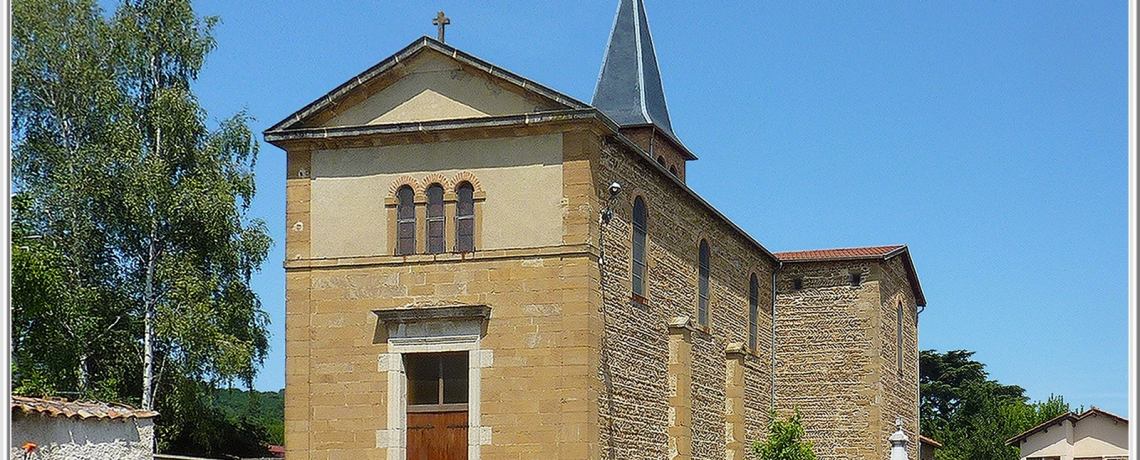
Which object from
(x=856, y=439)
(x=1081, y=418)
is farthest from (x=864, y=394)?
(x=1081, y=418)

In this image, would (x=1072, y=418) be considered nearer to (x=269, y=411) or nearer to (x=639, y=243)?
(x=639, y=243)

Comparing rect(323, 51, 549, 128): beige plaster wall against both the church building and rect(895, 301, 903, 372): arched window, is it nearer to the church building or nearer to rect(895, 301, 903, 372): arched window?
the church building

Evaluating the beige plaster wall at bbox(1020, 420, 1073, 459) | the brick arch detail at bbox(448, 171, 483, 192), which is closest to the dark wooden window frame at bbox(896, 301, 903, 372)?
the beige plaster wall at bbox(1020, 420, 1073, 459)

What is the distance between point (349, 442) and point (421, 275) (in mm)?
2835

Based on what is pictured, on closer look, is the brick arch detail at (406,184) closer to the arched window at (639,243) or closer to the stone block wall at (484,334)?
the stone block wall at (484,334)

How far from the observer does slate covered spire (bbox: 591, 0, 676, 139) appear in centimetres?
3869

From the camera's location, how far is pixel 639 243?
24812mm

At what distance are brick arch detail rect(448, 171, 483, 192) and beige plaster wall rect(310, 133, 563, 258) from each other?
0.03 meters

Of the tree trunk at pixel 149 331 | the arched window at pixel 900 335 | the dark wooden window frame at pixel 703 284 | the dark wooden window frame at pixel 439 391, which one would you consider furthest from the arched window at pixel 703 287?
the tree trunk at pixel 149 331

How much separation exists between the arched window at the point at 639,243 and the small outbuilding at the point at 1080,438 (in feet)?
80.0

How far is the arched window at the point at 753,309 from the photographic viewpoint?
107 ft

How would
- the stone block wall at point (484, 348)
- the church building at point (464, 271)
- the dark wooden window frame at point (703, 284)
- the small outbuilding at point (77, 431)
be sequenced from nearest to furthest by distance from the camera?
the small outbuilding at point (77, 431) → the stone block wall at point (484, 348) → the church building at point (464, 271) → the dark wooden window frame at point (703, 284)

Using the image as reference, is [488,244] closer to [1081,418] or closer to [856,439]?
[856,439]

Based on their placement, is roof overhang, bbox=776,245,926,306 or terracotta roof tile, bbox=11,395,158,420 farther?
roof overhang, bbox=776,245,926,306
